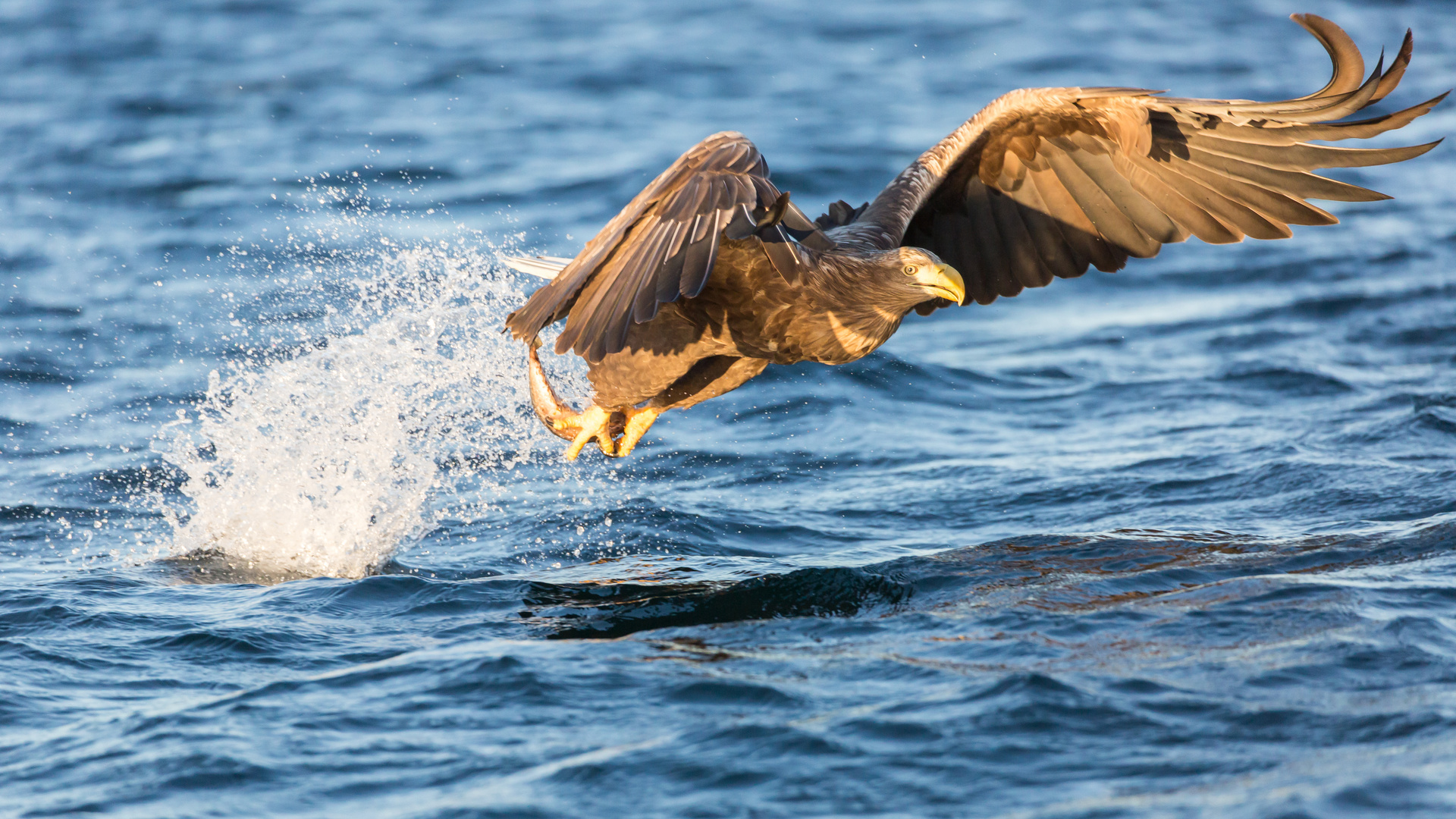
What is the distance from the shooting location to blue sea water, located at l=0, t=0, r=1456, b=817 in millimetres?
3701

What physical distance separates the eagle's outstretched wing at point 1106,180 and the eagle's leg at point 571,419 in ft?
3.88

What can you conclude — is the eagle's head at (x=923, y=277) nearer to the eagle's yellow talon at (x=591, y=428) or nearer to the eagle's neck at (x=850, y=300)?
the eagle's neck at (x=850, y=300)

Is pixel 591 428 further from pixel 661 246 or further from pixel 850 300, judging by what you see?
pixel 661 246

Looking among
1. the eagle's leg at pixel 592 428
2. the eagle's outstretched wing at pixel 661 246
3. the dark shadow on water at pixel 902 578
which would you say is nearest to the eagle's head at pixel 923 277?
the eagle's outstretched wing at pixel 661 246

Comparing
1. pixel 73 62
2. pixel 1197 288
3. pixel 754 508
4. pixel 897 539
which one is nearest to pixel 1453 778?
pixel 897 539

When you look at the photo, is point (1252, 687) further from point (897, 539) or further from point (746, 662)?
point (897, 539)

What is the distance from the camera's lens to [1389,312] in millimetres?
8961

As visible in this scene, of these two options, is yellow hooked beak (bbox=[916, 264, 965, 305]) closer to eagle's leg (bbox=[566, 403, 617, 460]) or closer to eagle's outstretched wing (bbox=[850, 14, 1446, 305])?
eagle's outstretched wing (bbox=[850, 14, 1446, 305])

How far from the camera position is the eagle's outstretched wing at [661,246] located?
400cm

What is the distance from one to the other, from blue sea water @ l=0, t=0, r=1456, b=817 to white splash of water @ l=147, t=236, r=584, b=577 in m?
0.03

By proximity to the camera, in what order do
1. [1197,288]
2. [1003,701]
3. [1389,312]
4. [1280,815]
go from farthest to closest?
[1197,288] < [1389,312] < [1003,701] < [1280,815]

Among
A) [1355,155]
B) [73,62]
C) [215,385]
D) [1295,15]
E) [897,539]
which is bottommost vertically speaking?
[897,539]

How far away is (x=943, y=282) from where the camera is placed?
4566mm

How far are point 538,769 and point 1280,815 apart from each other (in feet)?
5.98
